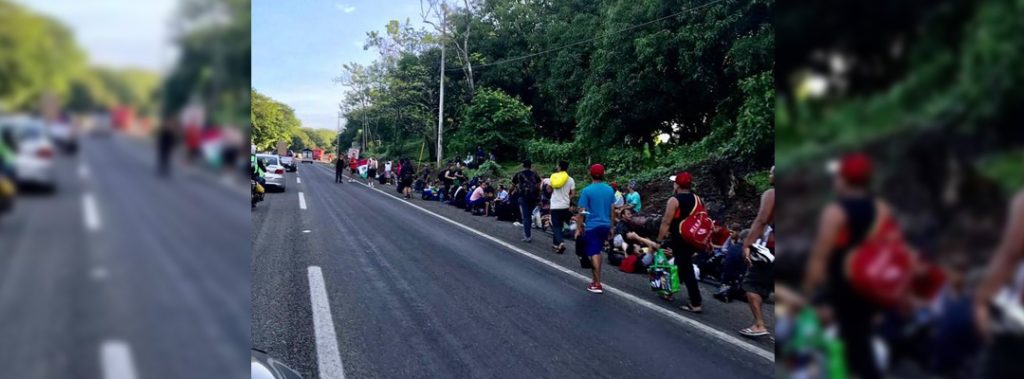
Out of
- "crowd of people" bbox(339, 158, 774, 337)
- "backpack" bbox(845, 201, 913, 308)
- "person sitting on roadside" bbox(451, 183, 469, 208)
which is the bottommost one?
"person sitting on roadside" bbox(451, 183, 469, 208)

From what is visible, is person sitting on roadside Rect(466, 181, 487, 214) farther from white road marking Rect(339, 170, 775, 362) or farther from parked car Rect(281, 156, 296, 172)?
white road marking Rect(339, 170, 775, 362)

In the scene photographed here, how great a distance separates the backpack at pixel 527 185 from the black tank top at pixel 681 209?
15.4 feet

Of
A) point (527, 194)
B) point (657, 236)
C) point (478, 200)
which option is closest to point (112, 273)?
point (657, 236)

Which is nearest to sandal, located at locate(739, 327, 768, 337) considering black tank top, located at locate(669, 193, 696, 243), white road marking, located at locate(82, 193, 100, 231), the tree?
black tank top, located at locate(669, 193, 696, 243)

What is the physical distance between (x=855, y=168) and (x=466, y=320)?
A: 13.2 feet

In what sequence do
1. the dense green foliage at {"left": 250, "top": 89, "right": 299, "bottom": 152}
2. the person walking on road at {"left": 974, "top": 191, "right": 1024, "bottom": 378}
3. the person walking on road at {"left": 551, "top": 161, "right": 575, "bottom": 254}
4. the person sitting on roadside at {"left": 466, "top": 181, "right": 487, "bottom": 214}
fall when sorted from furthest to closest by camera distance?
the person sitting on roadside at {"left": 466, "top": 181, "right": 487, "bottom": 214} → the person walking on road at {"left": 551, "top": 161, "right": 575, "bottom": 254} → the dense green foliage at {"left": 250, "top": 89, "right": 299, "bottom": 152} → the person walking on road at {"left": 974, "top": 191, "right": 1024, "bottom": 378}

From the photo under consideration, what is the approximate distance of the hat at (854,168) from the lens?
518 millimetres

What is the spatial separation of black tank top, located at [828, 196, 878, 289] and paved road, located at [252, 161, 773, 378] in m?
2.91

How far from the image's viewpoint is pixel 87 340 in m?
0.79

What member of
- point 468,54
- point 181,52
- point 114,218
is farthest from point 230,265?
point 468,54

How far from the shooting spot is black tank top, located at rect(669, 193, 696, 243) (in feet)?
16.4

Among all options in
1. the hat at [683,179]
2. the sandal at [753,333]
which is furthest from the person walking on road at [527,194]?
the sandal at [753,333]

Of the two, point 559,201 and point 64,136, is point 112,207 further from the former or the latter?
point 559,201

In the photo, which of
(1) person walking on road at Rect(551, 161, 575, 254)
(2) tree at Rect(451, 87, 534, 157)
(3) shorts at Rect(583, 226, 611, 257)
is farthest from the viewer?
(2) tree at Rect(451, 87, 534, 157)
